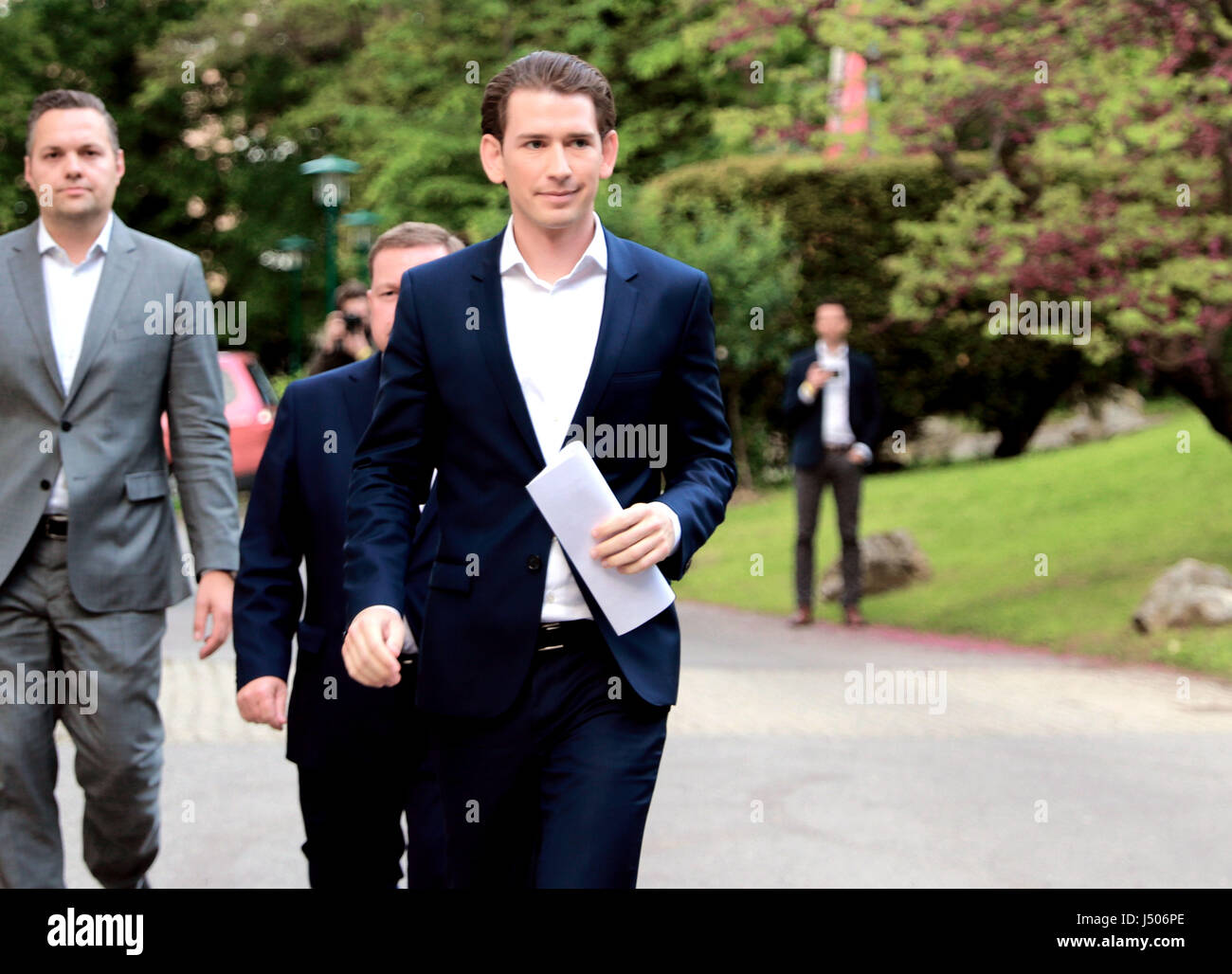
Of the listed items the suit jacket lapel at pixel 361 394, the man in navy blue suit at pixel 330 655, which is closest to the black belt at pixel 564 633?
the man in navy blue suit at pixel 330 655

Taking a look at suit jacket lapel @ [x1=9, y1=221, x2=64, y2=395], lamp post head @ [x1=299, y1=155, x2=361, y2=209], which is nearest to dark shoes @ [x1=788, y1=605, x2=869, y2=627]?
suit jacket lapel @ [x1=9, y1=221, x2=64, y2=395]

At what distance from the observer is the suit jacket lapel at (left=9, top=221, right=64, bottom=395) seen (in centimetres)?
Answer: 486

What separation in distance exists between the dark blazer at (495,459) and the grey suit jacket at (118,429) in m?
1.37

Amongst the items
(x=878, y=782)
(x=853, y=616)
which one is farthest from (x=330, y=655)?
(x=853, y=616)

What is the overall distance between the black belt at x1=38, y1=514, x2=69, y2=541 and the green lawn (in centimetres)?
827

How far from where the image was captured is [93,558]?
480 cm

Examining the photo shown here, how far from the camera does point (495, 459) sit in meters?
3.43

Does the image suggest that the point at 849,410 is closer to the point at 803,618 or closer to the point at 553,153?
the point at 803,618

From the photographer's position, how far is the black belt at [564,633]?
3416 mm

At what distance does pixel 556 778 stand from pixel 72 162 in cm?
252

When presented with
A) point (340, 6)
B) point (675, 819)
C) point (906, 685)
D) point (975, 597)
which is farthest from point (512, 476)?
point (340, 6)

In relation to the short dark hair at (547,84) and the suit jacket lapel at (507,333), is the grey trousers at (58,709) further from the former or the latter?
the short dark hair at (547,84)

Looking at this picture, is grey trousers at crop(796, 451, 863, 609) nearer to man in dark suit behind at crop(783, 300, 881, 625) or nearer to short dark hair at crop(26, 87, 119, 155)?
man in dark suit behind at crop(783, 300, 881, 625)

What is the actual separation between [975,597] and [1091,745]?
209 inches
